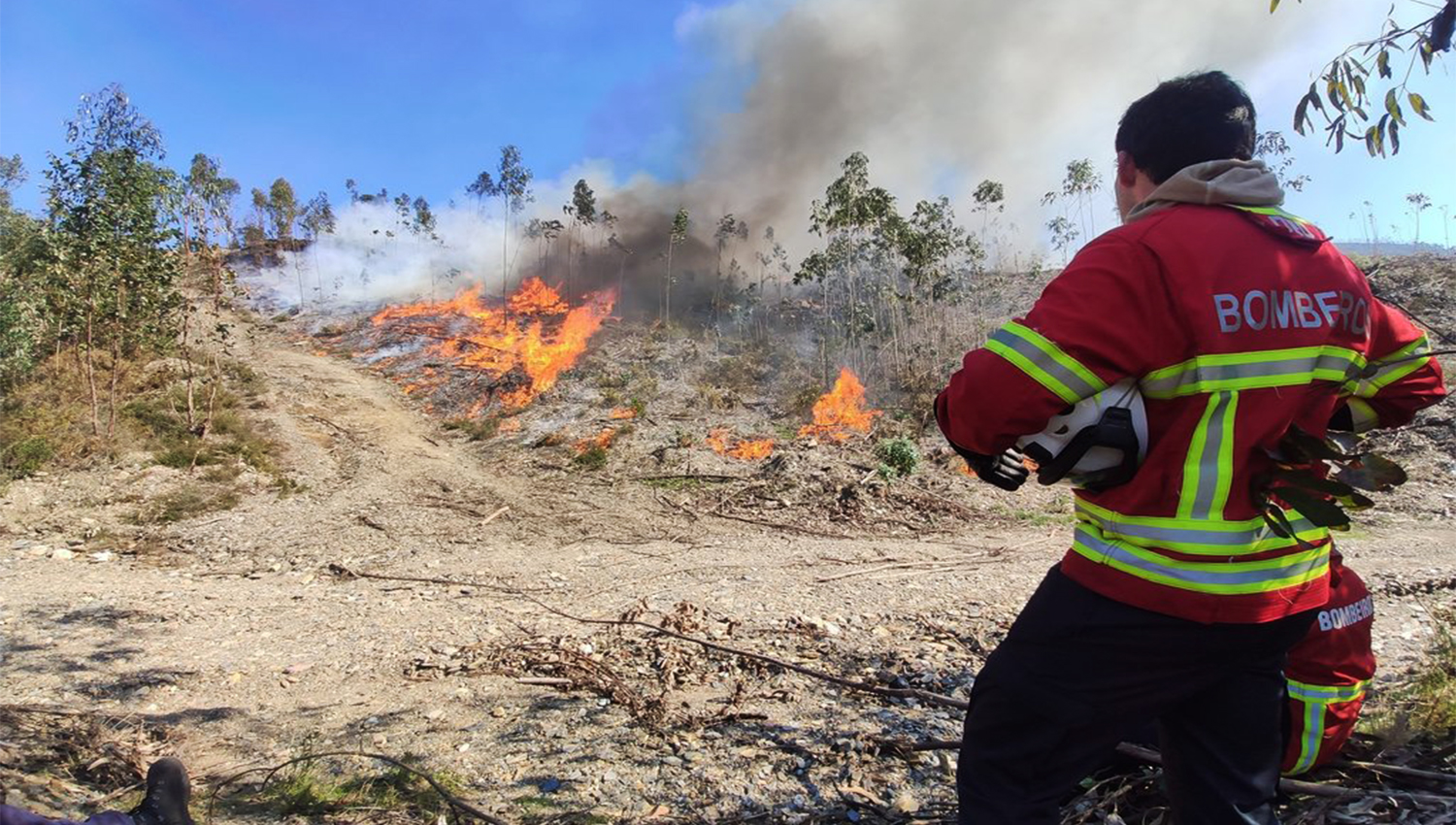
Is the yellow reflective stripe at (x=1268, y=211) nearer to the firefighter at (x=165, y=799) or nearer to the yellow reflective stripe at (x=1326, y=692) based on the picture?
the yellow reflective stripe at (x=1326, y=692)

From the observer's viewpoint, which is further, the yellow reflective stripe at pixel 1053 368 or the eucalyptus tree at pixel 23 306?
the eucalyptus tree at pixel 23 306

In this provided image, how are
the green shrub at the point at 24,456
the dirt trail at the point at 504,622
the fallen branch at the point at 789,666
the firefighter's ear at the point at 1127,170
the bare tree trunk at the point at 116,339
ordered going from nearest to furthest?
the firefighter's ear at the point at 1127,170 → the dirt trail at the point at 504,622 → the fallen branch at the point at 789,666 → the green shrub at the point at 24,456 → the bare tree trunk at the point at 116,339

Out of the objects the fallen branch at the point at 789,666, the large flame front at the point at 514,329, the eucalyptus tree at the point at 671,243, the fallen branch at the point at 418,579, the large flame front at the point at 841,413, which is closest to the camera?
the fallen branch at the point at 789,666

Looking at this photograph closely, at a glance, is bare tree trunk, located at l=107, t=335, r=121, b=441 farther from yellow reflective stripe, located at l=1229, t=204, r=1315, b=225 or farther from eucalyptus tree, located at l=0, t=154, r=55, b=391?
yellow reflective stripe, located at l=1229, t=204, r=1315, b=225

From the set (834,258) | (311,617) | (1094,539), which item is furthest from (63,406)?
(834,258)

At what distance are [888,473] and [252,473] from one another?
955cm

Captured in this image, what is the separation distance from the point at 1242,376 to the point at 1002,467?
0.45m

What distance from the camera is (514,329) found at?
28.3m

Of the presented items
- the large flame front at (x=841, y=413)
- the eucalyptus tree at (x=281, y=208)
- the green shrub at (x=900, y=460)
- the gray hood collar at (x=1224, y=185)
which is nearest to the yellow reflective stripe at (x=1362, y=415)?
the gray hood collar at (x=1224, y=185)

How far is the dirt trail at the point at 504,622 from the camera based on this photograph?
9.25ft

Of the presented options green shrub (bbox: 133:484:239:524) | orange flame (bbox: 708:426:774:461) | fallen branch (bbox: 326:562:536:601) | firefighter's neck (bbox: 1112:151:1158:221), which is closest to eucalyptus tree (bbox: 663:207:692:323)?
orange flame (bbox: 708:426:774:461)

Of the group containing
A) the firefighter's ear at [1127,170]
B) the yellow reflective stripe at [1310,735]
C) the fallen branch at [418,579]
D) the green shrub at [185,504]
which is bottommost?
the fallen branch at [418,579]

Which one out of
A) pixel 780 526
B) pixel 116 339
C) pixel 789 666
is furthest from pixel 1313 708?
pixel 116 339

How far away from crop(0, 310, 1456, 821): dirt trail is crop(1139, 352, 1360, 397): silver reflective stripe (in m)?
1.72
